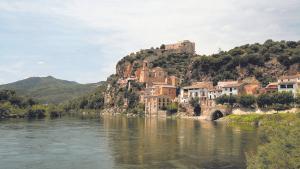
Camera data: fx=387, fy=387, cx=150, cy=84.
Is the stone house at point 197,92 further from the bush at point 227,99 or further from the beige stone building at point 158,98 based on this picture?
the bush at point 227,99

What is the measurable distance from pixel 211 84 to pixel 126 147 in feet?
242

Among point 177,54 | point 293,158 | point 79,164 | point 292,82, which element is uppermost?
point 177,54

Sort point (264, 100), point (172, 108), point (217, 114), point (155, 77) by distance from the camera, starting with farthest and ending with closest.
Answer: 1. point (155, 77)
2. point (172, 108)
3. point (217, 114)
4. point (264, 100)

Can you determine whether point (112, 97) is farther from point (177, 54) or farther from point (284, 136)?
point (284, 136)

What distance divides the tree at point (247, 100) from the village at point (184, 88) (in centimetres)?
539

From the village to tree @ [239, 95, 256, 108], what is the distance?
539 cm

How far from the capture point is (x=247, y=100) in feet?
286

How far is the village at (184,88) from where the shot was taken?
307 feet

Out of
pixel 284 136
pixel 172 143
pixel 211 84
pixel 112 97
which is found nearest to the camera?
pixel 284 136

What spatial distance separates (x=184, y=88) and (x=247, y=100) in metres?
32.6

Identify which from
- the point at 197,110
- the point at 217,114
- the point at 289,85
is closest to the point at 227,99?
the point at 217,114

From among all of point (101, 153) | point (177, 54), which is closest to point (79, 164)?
point (101, 153)

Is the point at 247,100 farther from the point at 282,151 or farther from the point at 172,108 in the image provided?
the point at 282,151

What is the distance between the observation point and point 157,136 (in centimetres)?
5681
